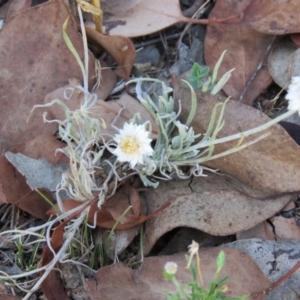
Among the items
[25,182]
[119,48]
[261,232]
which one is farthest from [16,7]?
[261,232]

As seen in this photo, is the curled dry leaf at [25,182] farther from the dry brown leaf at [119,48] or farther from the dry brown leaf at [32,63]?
the dry brown leaf at [119,48]

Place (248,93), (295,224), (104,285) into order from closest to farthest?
(104,285)
(295,224)
(248,93)

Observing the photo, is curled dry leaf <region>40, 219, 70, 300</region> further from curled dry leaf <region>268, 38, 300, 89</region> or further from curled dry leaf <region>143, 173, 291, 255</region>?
curled dry leaf <region>268, 38, 300, 89</region>

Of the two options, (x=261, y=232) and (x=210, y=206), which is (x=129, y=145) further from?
(x=261, y=232)

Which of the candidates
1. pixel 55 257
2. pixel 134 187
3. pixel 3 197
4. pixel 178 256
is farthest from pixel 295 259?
pixel 3 197

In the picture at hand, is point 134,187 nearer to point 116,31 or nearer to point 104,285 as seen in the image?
Result: point 104,285

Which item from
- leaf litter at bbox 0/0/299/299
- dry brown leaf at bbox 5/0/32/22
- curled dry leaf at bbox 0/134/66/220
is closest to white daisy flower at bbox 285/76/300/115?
leaf litter at bbox 0/0/299/299
